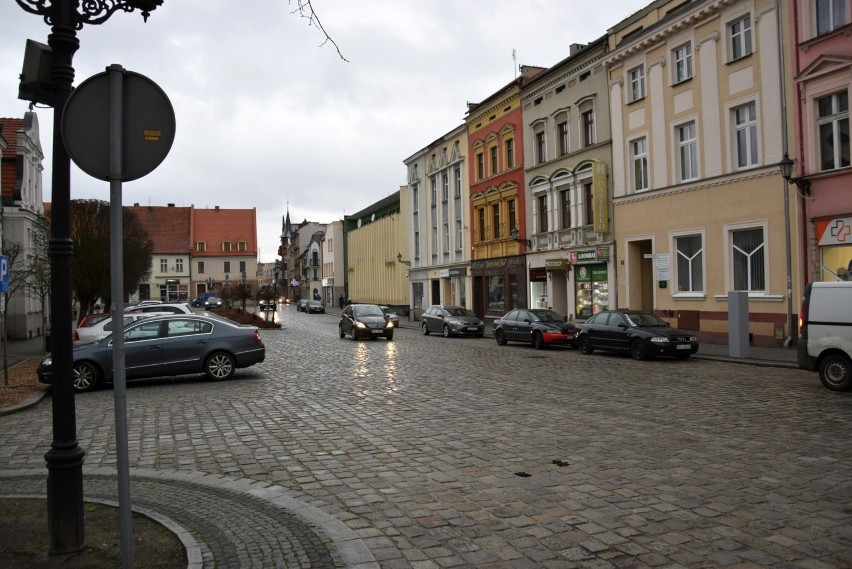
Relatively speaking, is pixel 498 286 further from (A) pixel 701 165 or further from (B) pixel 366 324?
(A) pixel 701 165

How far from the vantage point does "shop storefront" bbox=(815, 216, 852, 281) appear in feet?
62.0

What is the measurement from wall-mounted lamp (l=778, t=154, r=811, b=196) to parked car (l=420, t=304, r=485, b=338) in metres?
15.0

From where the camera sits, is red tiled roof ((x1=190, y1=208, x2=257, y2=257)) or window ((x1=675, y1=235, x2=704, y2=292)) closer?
window ((x1=675, y1=235, x2=704, y2=292))

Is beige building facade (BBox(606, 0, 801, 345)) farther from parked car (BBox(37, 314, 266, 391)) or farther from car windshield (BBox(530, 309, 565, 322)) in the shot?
parked car (BBox(37, 314, 266, 391))

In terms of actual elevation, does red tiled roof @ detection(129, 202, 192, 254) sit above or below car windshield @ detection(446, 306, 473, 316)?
above

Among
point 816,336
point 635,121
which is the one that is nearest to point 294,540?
point 816,336

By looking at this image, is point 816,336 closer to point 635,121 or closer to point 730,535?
point 730,535

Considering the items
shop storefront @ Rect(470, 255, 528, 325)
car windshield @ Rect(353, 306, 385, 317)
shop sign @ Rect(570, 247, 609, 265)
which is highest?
shop sign @ Rect(570, 247, 609, 265)

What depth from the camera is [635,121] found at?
26953 millimetres

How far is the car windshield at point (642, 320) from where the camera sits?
20125 millimetres

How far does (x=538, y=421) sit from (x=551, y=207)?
80.0 feet

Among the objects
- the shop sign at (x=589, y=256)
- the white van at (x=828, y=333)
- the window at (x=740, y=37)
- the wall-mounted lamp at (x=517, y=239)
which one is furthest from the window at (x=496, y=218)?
the white van at (x=828, y=333)

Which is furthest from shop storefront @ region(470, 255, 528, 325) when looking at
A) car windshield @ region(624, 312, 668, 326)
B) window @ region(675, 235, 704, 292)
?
car windshield @ region(624, 312, 668, 326)

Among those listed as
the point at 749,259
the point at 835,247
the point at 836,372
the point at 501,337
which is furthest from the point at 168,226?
the point at 836,372
